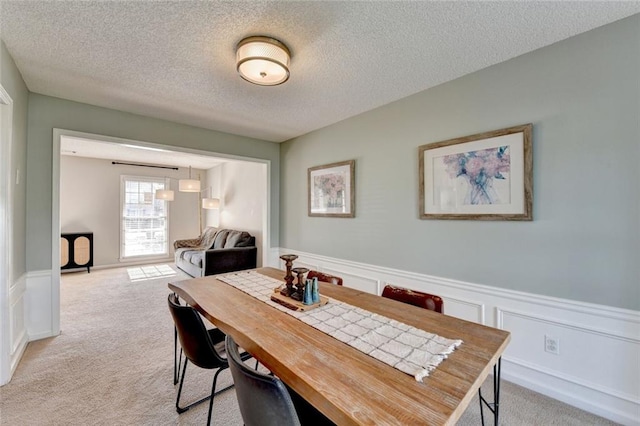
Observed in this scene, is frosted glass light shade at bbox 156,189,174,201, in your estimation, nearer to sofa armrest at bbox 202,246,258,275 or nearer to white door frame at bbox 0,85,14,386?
sofa armrest at bbox 202,246,258,275

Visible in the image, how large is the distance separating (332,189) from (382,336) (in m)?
2.54

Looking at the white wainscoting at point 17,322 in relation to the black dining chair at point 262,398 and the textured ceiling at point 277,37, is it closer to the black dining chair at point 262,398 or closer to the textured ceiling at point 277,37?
the textured ceiling at point 277,37

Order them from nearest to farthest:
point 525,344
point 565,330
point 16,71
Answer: point 565,330 < point 525,344 < point 16,71

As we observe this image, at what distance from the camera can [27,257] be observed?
2693 mm

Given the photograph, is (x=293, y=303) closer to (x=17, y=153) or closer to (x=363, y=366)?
(x=363, y=366)

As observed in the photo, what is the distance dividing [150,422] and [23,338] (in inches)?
76.5

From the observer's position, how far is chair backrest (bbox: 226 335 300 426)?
82 centimetres

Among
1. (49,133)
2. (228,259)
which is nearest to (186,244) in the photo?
(228,259)

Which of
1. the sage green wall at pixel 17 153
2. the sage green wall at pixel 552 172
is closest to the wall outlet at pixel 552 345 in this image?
Result: the sage green wall at pixel 552 172

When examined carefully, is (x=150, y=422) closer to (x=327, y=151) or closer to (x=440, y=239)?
(x=440, y=239)

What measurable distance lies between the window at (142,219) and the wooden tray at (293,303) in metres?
6.40

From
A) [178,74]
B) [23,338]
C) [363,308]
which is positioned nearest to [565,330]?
[363,308]

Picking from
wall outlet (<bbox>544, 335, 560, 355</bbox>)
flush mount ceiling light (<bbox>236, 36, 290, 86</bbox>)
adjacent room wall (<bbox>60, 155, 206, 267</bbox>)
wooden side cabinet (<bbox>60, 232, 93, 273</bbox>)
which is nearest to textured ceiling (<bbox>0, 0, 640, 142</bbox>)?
flush mount ceiling light (<bbox>236, 36, 290, 86</bbox>)

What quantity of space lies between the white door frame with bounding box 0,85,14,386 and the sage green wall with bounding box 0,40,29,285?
0.11 metres
